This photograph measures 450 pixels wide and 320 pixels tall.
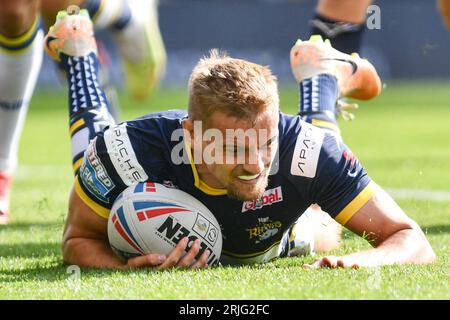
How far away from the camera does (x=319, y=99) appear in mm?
5125

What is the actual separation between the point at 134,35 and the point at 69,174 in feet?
6.57

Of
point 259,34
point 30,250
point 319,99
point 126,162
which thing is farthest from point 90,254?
point 259,34

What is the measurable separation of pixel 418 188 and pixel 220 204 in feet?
10.1

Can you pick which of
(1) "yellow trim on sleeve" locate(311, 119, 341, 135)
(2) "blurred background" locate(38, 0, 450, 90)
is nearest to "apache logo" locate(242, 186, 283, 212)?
(1) "yellow trim on sleeve" locate(311, 119, 341, 135)

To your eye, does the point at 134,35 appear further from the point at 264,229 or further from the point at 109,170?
the point at 264,229

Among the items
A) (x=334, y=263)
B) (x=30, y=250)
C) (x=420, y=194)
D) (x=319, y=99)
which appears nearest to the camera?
(x=334, y=263)

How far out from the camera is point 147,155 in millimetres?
4020

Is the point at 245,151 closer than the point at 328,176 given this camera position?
Yes

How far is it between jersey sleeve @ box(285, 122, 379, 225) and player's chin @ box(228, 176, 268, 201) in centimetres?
27

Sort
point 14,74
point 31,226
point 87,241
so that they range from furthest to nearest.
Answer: point 14,74 < point 31,226 < point 87,241

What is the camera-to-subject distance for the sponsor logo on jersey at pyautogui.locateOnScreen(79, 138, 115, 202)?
4043 millimetres

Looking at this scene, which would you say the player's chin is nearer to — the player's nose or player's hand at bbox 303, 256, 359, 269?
the player's nose

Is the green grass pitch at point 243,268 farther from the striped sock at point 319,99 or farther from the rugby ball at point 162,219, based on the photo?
the striped sock at point 319,99

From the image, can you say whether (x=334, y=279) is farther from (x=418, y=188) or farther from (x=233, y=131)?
(x=418, y=188)
